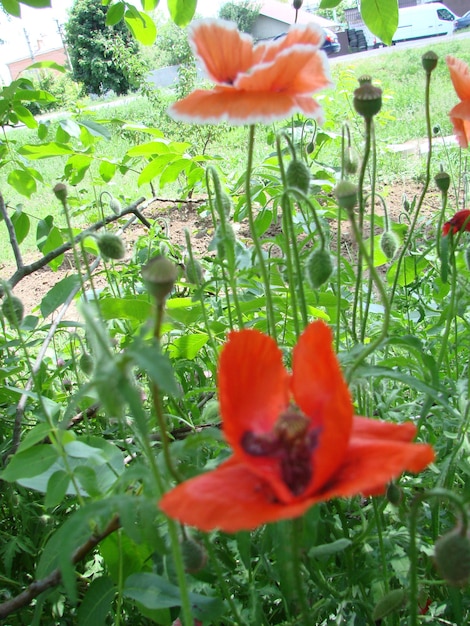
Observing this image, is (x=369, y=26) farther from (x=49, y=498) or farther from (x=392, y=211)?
(x=392, y=211)

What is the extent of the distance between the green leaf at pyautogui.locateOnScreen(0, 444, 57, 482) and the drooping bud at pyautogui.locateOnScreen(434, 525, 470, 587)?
1.47ft

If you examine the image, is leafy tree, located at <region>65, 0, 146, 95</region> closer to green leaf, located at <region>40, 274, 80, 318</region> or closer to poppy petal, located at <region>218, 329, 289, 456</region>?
green leaf, located at <region>40, 274, 80, 318</region>

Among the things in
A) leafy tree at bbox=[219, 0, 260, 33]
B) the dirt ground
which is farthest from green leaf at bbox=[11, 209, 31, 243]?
leafy tree at bbox=[219, 0, 260, 33]

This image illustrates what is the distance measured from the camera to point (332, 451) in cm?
44

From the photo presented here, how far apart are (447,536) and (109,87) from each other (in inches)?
890

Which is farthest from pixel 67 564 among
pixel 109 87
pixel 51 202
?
pixel 109 87

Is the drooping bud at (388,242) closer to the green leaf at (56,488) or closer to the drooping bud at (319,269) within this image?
the drooping bud at (319,269)

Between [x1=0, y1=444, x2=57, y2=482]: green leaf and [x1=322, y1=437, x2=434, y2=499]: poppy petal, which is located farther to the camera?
[x1=0, y1=444, x2=57, y2=482]: green leaf

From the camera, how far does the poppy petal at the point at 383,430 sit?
0.46 meters

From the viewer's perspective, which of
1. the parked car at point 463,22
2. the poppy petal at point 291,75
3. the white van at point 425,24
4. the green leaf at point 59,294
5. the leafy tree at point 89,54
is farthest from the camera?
the leafy tree at point 89,54

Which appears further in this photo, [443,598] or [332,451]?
[443,598]

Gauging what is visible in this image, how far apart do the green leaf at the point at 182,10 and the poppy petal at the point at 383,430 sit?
1.10m

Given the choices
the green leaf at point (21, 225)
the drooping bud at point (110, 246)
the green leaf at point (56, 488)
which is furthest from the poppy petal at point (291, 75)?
the green leaf at point (21, 225)

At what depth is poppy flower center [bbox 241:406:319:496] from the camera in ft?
1.68
